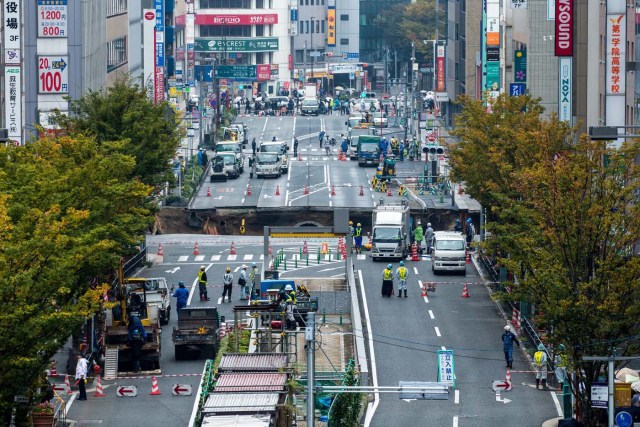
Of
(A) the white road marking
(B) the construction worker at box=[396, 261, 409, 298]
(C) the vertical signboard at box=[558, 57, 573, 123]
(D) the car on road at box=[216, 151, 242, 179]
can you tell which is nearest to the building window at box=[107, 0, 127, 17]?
(D) the car on road at box=[216, 151, 242, 179]

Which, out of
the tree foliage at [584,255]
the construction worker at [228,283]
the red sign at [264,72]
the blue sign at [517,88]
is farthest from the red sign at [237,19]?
the tree foliage at [584,255]

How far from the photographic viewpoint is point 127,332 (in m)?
54.6

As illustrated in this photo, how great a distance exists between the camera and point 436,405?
50.4m

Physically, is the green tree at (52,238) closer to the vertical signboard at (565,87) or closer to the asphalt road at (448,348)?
the asphalt road at (448,348)

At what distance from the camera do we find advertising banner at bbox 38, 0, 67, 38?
8344 centimetres

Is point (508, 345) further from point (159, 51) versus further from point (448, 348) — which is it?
point (159, 51)

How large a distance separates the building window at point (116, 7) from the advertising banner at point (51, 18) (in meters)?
21.0

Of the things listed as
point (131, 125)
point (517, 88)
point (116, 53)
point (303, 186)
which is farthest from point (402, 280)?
point (116, 53)

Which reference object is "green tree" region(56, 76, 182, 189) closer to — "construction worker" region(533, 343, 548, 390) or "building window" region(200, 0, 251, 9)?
"construction worker" region(533, 343, 548, 390)

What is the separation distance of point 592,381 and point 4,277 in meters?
16.5

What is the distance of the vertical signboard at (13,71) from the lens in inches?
2835

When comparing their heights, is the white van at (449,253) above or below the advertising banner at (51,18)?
below

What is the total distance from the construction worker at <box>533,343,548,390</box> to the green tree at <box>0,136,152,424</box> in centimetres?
1394

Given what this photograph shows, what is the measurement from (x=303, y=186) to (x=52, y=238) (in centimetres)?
6874
